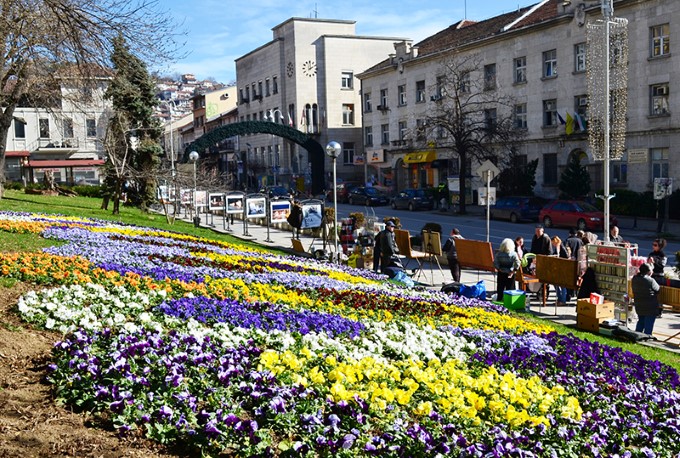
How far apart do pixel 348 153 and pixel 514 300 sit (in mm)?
64649

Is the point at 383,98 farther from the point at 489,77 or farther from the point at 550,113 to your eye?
the point at 550,113

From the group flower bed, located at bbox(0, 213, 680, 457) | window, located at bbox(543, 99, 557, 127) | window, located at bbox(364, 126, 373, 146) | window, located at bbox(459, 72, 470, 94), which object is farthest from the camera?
window, located at bbox(364, 126, 373, 146)

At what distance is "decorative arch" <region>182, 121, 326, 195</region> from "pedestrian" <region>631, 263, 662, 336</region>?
3776cm

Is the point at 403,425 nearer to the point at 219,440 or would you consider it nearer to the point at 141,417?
the point at 219,440

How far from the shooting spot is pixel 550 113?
48656 mm

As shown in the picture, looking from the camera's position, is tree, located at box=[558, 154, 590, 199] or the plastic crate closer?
the plastic crate

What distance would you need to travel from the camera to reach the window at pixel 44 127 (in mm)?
69312

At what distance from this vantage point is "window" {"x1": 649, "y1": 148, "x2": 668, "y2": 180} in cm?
4066

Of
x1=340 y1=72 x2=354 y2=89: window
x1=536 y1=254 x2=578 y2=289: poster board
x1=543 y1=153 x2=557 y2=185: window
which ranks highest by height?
x1=340 y1=72 x2=354 y2=89: window

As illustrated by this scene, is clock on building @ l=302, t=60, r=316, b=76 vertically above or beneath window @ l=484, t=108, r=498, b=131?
above

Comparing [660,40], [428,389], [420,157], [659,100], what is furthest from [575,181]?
[428,389]

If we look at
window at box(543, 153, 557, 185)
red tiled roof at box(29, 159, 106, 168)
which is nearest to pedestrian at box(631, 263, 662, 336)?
window at box(543, 153, 557, 185)

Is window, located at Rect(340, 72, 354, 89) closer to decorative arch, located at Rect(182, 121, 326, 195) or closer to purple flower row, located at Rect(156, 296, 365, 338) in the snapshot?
decorative arch, located at Rect(182, 121, 326, 195)

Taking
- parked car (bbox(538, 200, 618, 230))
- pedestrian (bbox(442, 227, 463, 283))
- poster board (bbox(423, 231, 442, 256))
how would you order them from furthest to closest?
parked car (bbox(538, 200, 618, 230)) < poster board (bbox(423, 231, 442, 256)) < pedestrian (bbox(442, 227, 463, 283))
